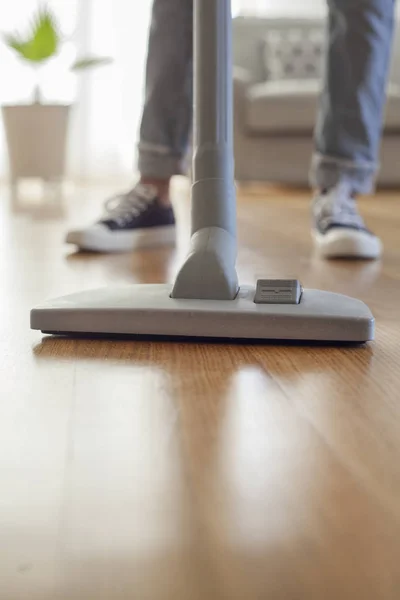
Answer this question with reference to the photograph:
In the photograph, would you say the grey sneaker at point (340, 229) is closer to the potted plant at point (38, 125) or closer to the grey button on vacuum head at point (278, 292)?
the grey button on vacuum head at point (278, 292)

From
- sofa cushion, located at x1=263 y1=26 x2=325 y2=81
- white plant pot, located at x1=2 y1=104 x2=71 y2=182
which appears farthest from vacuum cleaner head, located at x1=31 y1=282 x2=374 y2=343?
sofa cushion, located at x1=263 y1=26 x2=325 y2=81

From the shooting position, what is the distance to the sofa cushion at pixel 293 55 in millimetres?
4113

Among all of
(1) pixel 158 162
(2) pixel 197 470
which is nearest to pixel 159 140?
(1) pixel 158 162

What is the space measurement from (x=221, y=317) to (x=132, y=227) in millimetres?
868

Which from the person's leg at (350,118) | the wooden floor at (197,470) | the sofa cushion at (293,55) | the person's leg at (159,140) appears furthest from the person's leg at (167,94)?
the sofa cushion at (293,55)

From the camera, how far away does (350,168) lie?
1.64 metres

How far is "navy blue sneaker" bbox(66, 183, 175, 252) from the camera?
5.28 ft

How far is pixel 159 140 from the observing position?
1685 millimetres

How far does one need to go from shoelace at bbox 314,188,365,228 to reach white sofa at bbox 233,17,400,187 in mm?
2136

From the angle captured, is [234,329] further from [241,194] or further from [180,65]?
[241,194]

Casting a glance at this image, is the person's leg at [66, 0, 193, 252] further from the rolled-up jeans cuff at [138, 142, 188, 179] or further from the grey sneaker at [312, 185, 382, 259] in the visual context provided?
the grey sneaker at [312, 185, 382, 259]

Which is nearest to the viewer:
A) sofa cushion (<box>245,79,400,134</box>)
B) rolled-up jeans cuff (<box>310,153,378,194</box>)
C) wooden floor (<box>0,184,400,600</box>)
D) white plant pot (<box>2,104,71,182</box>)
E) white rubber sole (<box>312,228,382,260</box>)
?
wooden floor (<box>0,184,400,600</box>)

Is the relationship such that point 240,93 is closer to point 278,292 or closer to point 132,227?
point 132,227

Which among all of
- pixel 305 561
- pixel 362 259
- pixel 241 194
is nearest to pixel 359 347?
pixel 305 561
